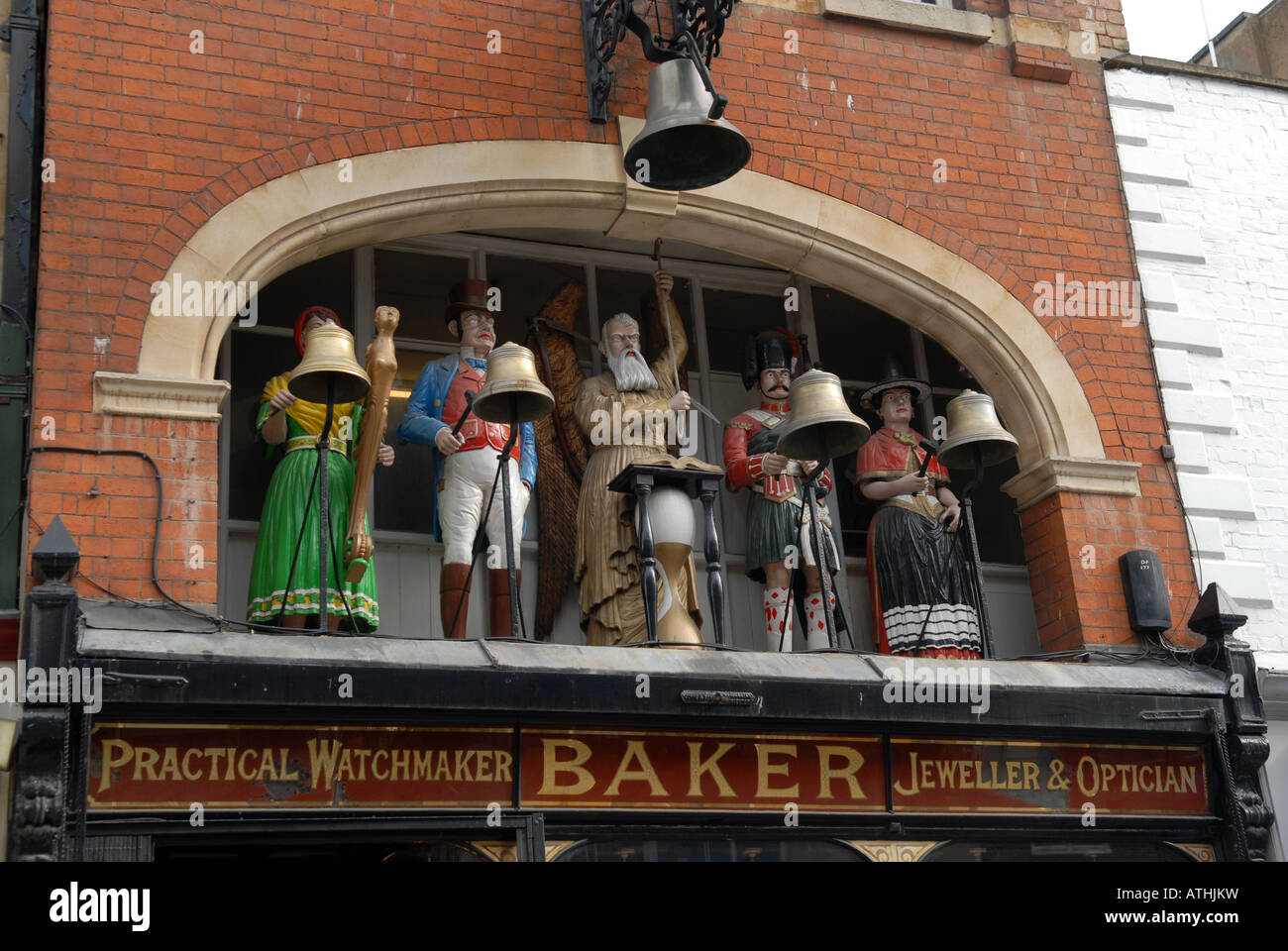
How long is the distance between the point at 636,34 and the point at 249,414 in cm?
310

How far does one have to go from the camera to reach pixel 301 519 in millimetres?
9125

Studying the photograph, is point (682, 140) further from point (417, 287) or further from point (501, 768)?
point (501, 768)


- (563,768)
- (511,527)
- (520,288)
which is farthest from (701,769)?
(520,288)

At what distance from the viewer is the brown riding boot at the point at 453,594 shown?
9258 mm

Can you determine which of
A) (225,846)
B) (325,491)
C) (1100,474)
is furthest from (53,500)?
(1100,474)

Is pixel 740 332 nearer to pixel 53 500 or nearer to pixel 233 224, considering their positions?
pixel 233 224

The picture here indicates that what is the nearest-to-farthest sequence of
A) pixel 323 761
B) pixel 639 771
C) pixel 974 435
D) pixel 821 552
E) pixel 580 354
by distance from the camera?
pixel 323 761 < pixel 639 771 < pixel 821 552 < pixel 974 435 < pixel 580 354

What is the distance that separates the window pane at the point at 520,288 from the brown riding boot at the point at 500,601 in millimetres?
1937

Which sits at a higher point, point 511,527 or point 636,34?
point 636,34

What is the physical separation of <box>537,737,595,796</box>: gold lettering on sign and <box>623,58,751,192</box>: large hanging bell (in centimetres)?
292

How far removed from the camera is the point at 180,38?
374 inches

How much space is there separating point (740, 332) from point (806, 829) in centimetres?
393

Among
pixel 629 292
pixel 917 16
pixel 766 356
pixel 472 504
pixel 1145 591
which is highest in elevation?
pixel 917 16

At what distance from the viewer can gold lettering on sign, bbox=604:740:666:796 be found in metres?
8.64
